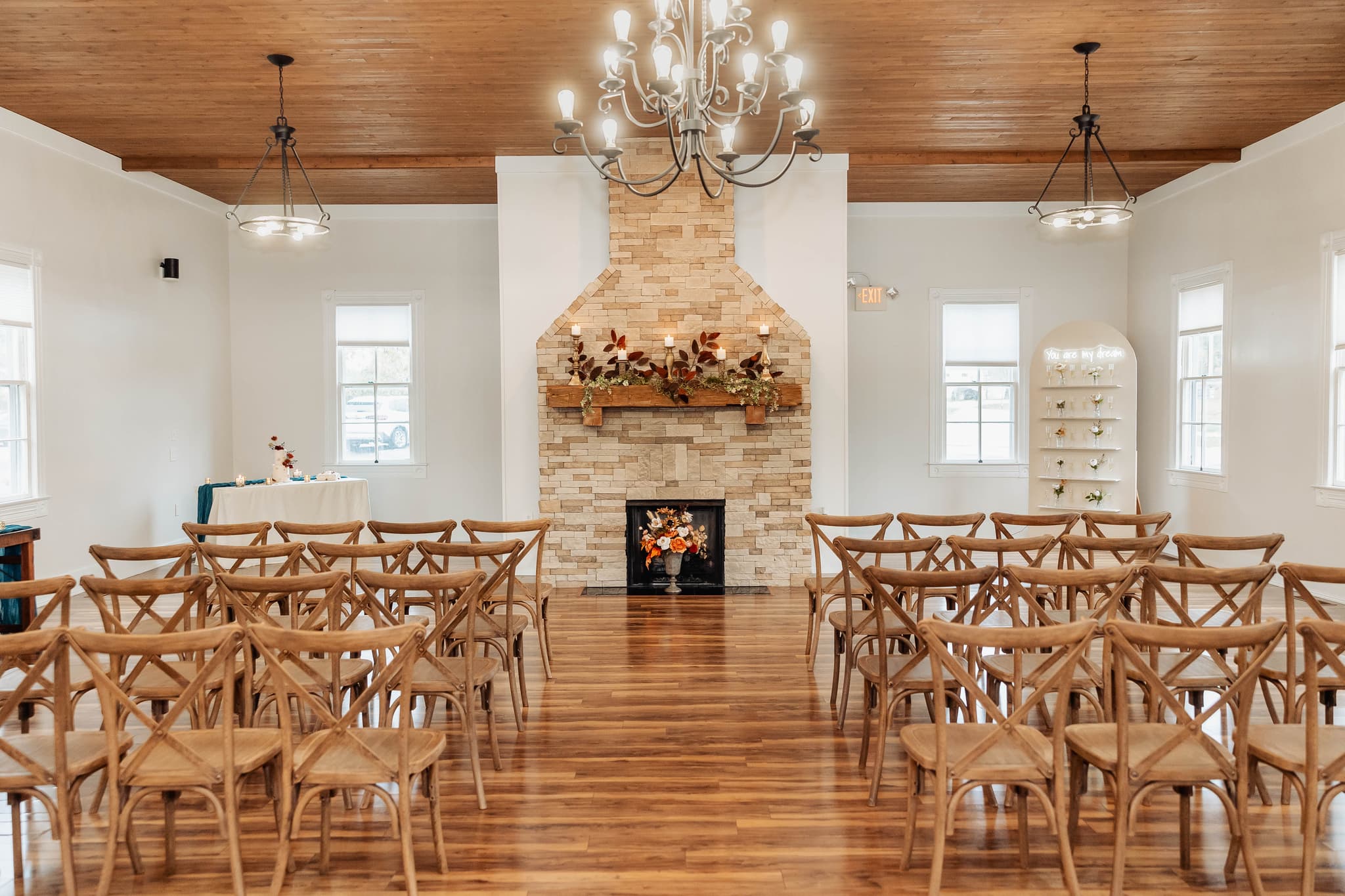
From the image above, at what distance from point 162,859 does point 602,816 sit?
142cm

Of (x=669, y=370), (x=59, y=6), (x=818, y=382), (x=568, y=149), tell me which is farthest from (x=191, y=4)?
(x=818, y=382)

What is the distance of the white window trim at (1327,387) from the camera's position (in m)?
6.50

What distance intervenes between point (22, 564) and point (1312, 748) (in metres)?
6.41

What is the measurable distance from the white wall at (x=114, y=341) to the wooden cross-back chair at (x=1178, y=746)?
708 cm

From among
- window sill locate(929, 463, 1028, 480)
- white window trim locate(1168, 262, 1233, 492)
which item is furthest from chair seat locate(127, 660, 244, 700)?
white window trim locate(1168, 262, 1233, 492)

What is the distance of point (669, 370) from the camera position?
24.0 feet

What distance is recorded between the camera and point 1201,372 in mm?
8180

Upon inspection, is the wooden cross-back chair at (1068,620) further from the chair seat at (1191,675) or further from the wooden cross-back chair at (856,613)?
the wooden cross-back chair at (856,613)

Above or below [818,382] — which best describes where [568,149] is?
above

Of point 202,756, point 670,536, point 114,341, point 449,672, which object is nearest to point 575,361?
point 670,536

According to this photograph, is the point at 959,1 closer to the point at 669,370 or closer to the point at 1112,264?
the point at 669,370

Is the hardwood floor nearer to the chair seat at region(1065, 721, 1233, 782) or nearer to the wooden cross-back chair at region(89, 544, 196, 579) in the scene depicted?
the chair seat at region(1065, 721, 1233, 782)

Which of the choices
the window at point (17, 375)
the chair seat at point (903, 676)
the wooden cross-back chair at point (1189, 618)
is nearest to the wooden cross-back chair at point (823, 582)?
the chair seat at point (903, 676)

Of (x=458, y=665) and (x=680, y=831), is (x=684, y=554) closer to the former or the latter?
(x=458, y=665)
